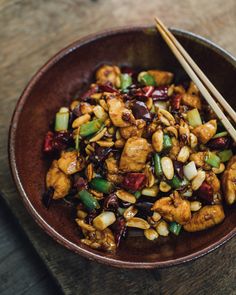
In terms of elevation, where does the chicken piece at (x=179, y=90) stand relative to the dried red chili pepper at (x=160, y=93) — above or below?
below

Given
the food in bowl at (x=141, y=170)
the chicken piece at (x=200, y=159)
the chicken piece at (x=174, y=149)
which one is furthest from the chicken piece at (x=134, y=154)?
the chicken piece at (x=200, y=159)

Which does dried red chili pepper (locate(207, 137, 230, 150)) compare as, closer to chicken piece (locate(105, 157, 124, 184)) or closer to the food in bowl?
the food in bowl

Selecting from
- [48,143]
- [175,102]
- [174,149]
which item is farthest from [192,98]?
[48,143]

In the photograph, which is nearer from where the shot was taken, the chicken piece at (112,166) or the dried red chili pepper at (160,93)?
the chicken piece at (112,166)

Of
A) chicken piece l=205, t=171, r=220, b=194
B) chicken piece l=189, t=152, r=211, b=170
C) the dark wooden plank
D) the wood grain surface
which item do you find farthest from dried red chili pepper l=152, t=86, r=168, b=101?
the dark wooden plank

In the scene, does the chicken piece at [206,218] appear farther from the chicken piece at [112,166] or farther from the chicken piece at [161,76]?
the chicken piece at [161,76]

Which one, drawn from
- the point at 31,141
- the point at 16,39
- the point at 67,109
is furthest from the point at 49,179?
the point at 16,39
